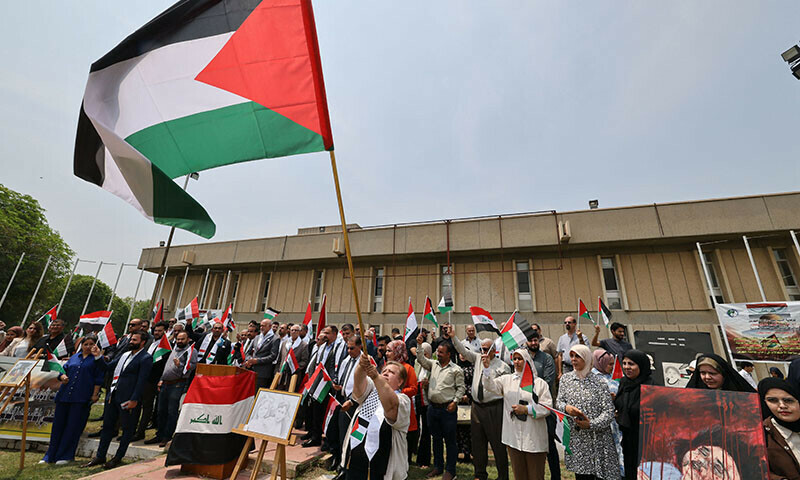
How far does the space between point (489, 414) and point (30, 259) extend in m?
29.8

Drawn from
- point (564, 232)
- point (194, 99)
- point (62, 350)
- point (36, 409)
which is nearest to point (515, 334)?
point (194, 99)

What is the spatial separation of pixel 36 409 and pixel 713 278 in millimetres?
20181

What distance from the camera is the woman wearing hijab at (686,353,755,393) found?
3020 millimetres

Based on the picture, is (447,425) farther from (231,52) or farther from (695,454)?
(231,52)

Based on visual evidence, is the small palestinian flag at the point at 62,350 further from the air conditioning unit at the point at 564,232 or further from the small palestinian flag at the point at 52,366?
the air conditioning unit at the point at 564,232

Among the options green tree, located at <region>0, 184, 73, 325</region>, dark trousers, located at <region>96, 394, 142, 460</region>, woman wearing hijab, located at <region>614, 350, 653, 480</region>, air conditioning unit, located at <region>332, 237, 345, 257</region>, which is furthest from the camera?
green tree, located at <region>0, 184, 73, 325</region>

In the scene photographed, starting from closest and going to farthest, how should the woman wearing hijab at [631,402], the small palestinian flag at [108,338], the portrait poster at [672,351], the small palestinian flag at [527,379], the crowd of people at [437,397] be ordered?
the crowd of people at [437,397], the woman wearing hijab at [631,402], the small palestinian flag at [527,379], the portrait poster at [672,351], the small palestinian flag at [108,338]

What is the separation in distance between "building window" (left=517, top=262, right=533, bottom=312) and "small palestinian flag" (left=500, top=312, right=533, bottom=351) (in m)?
9.50

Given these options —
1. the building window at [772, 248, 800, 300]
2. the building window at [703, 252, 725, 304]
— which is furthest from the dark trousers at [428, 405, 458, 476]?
the building window at [772, 248, 800, 300]

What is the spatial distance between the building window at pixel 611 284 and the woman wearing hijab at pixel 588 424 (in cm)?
1160

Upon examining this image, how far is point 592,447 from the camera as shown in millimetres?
3549

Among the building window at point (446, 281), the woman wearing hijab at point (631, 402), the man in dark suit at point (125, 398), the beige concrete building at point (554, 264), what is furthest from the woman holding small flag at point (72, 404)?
the building window at point (446, 281)

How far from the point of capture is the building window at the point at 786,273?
1191cm

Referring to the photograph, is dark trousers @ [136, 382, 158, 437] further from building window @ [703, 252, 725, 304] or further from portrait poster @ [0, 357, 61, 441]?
building window @ [703, 252, 725, 304]
